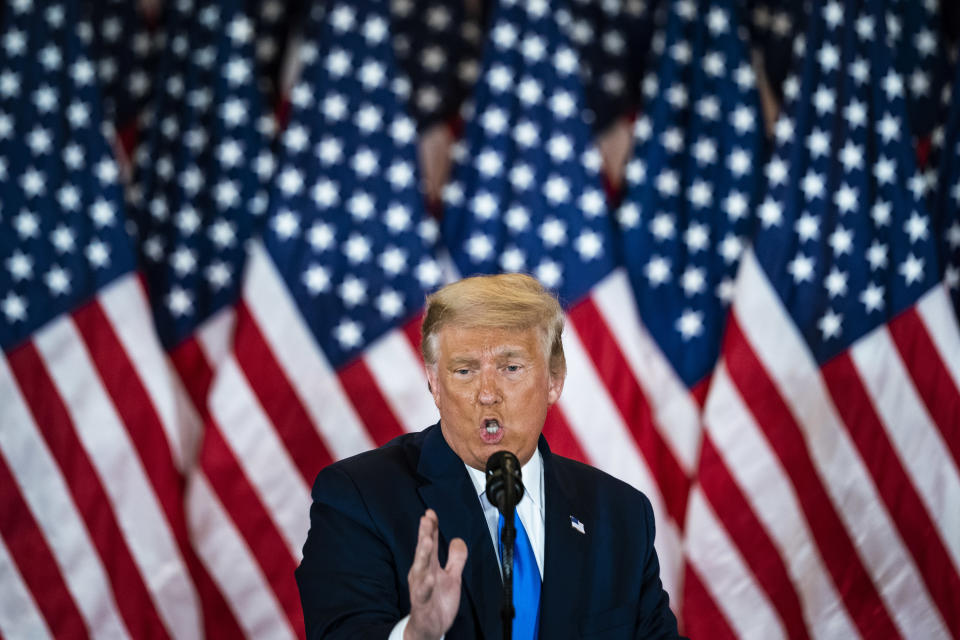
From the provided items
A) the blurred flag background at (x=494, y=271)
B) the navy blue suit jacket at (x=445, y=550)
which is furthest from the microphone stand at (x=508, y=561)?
the blurred flag background at (x=494, y=271)

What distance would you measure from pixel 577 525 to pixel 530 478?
0.48 feet

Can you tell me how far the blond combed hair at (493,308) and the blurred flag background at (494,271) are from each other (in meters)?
1.99

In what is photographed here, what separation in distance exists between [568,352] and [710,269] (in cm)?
78

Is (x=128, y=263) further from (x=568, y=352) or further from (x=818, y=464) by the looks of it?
(x=818, y=464)

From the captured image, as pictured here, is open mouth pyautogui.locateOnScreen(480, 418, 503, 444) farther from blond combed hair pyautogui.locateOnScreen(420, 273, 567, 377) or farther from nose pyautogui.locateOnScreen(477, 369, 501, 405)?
blond combed hair pyautogui.locateOnScreen(420, 273, 567, 377)

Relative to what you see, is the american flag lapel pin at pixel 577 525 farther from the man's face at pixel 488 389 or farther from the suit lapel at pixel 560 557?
the man's face at pixel 488 389

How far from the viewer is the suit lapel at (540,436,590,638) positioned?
7.14ft

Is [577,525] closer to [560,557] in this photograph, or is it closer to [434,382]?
[560,557]

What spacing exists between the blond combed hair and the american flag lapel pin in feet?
1.10

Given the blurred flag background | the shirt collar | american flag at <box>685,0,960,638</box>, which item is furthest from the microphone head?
american flag at <box>685,0,960,638</box>

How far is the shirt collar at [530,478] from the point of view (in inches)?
89.8

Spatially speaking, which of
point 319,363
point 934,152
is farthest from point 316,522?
point 934,152

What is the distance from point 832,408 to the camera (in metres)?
4.32

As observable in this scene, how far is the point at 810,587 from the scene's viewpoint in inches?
169
